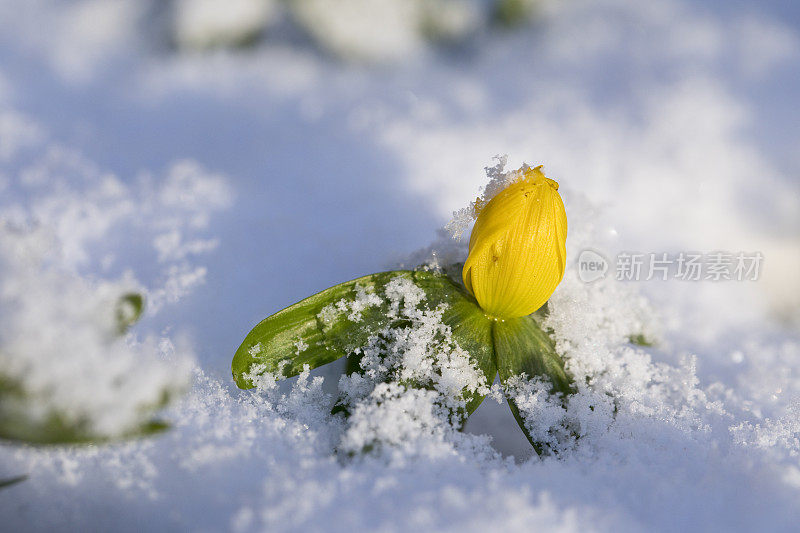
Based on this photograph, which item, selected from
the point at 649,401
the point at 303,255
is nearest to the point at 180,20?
the point at 303,255

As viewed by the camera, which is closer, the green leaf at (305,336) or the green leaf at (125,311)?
the green leaf at (125,311)

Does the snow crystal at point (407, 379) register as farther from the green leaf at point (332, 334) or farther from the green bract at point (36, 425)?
the green bract at point (36, 425)

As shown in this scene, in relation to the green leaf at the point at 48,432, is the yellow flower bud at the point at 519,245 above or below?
above

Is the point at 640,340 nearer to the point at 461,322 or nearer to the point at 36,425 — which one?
the point at 461,322

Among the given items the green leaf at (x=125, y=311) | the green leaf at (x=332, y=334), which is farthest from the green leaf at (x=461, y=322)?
the green leaf at (x=125, y=311)

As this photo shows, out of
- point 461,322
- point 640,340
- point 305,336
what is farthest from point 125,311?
point 640,340

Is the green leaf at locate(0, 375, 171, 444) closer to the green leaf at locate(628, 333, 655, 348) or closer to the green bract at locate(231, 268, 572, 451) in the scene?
the green bract at locate(231, 268, 572, 451)
